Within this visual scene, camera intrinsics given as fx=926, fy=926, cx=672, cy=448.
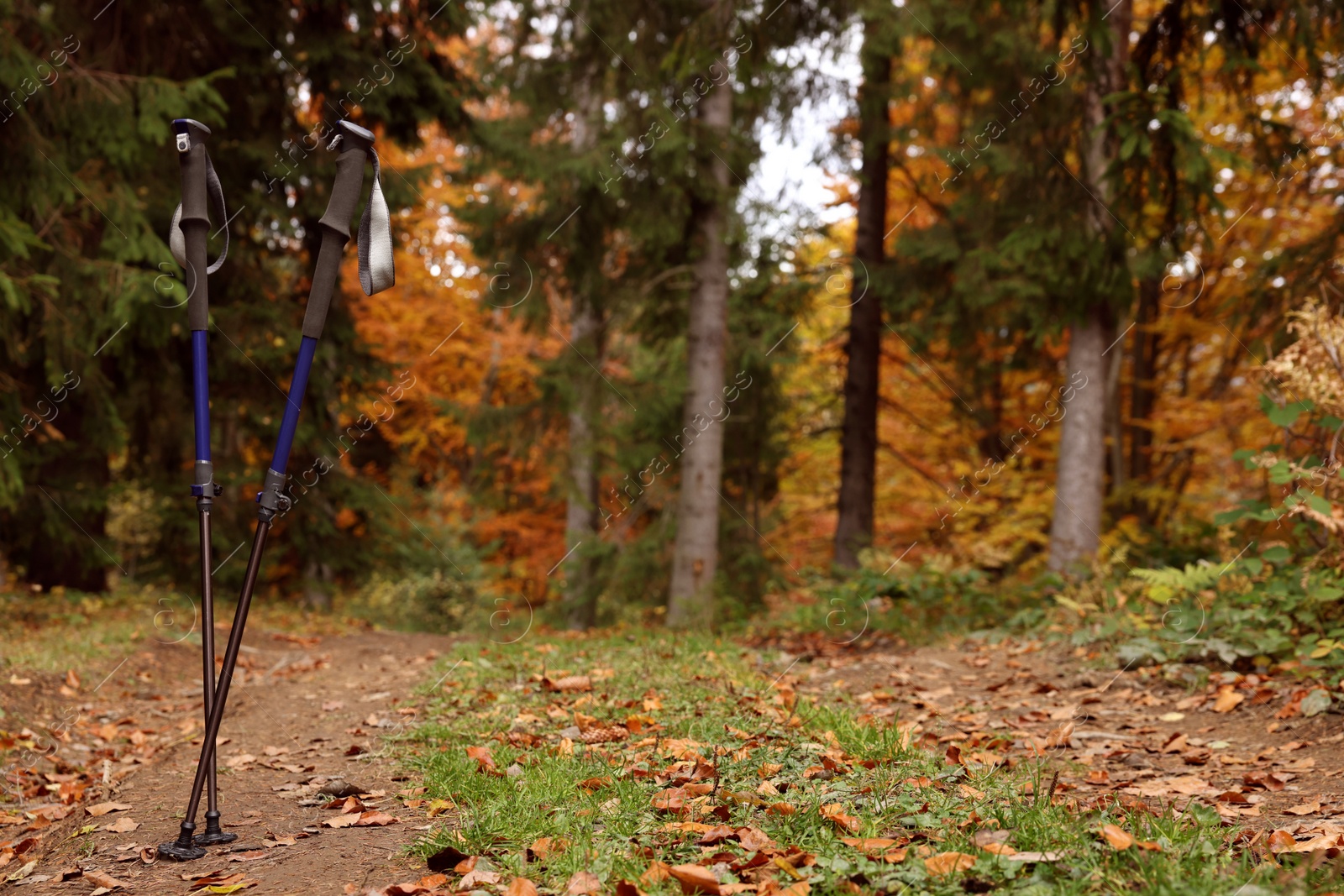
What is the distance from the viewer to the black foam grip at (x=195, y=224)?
326cm

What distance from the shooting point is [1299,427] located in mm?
6047

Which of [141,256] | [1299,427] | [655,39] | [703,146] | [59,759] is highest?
Answer: [655,39]

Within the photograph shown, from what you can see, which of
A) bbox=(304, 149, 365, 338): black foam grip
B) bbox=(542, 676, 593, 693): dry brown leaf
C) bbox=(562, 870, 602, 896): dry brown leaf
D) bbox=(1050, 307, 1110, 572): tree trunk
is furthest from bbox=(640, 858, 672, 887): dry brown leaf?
bbox=(1050, 307, 1110, 572): tree trunk

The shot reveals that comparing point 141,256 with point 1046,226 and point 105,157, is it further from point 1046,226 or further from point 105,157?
point 1046,226

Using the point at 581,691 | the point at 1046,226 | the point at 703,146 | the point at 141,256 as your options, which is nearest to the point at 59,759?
the point at 581,691

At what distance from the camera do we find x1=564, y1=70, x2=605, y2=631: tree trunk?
10.5 metres

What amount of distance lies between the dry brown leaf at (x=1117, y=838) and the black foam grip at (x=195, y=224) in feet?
10.7

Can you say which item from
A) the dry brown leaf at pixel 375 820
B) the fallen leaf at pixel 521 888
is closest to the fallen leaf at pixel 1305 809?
the fallen leaf at pixel 521 888

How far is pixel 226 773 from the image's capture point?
13.9 ft

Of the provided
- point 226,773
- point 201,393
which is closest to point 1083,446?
point 226,773

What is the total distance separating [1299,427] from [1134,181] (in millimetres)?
2658

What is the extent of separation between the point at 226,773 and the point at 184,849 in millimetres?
1241

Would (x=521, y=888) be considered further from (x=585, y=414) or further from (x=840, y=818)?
(x=585, y=414)

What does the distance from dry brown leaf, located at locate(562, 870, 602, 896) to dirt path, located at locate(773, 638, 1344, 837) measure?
172 centimetres
